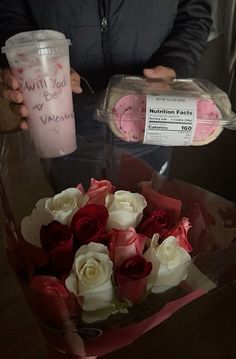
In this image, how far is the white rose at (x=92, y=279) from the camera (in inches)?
18.8

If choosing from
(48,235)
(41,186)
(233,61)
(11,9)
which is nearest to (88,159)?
(41,186)

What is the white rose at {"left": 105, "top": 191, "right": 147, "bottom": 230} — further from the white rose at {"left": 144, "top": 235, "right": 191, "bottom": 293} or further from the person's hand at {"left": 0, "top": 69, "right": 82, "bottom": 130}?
the person's hand at {"left": 0, "top": 69, "right": 82, "bottom": 130}

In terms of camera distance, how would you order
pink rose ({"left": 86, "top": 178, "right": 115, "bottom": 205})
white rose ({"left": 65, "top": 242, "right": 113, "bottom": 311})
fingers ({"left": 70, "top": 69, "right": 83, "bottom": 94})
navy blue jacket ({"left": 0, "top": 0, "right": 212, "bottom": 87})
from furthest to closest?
1. navy blue jacket ({"left": 0, "top": 0, "right": 212, "bottom": 87})
2. fingers ({"left": 70, "top": 69, "right": 83, "bottom": 94})
3. pink rose ({"left": 86, "top": 178, "right": 115, "bottom": 205})
4. white rose ({"left": 65, "top": 242, "right": 113, "bottom": 311})

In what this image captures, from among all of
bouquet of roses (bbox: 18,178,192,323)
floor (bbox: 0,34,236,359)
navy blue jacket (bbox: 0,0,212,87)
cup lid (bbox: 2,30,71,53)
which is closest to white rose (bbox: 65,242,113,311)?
bouquet of roses (bbox: 18,178,192,323)

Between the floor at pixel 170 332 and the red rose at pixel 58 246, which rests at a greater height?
the red rose at pixel 58 246

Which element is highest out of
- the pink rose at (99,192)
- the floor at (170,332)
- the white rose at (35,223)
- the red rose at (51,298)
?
the pink rose at (99,192)

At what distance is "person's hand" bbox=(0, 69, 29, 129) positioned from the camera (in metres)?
0.66

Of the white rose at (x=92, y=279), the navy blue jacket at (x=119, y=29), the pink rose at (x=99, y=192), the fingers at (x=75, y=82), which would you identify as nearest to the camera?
the white rose at (x=92, y=279)

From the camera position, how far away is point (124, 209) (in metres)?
0.55

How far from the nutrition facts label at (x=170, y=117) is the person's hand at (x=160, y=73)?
0.14m

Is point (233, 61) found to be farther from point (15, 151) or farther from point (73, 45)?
point (15, 151)

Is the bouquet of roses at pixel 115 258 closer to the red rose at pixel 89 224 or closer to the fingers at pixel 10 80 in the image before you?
the red rose at pixel 89 224

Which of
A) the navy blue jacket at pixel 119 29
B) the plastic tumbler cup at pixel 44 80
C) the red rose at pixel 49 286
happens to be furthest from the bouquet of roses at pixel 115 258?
the navy blue jacket at pixel 119 29

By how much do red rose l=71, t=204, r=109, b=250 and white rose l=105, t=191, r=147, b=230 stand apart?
0.04ft
